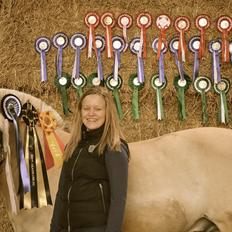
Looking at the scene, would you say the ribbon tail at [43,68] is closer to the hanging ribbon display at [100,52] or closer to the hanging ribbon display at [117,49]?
the hanging ribbon display at [100,52]

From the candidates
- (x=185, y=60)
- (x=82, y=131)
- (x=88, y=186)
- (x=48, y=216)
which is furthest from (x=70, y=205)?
(x=185, y=60)

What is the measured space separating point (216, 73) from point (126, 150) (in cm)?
196

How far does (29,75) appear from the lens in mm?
3896

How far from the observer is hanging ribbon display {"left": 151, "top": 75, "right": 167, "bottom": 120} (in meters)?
3.92

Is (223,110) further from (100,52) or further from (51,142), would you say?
(51,142)

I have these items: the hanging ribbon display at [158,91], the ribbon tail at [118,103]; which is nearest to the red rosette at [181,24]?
the hanging ribbon display at [158,91]

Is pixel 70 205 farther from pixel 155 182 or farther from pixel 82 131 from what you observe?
pixel 155 182

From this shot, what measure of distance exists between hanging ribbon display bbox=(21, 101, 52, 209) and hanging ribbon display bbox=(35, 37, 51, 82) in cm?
81

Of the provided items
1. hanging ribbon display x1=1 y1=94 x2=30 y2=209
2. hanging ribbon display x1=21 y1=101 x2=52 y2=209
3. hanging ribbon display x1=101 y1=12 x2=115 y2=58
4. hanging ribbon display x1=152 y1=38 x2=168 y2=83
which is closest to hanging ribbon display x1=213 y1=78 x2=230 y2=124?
hanging ribbon display x1=152 y1=38 x2=168 y2=83

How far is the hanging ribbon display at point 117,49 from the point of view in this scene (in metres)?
3.93

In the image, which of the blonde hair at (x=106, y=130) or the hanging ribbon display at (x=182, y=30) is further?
the hanging ribbon display at (x=182, y=30)

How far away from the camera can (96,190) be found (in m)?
2.18

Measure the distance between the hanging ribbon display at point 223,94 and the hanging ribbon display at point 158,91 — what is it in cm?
46

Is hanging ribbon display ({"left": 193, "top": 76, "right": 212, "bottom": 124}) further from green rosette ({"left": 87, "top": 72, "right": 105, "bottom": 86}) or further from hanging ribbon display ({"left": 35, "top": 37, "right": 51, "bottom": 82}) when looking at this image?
hanging ribbon display ({"left": 35, "top": 37, "right": 51, "bottom": 82})
